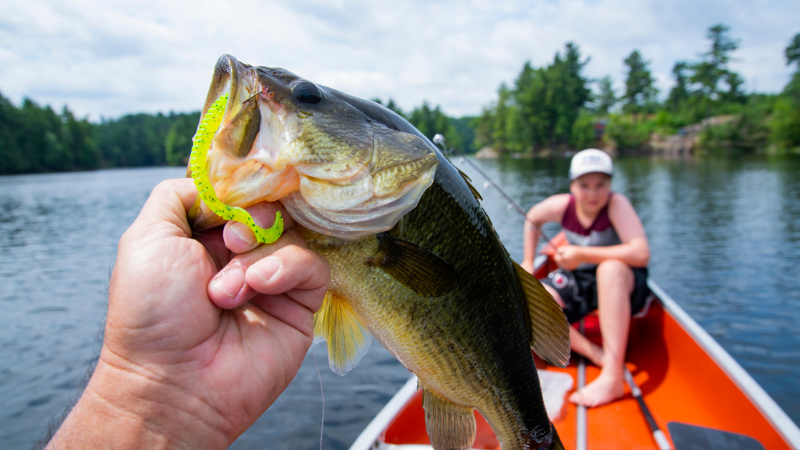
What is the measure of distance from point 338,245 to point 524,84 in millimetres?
94741

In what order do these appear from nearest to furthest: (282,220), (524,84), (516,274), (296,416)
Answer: (282,220), (516,274), (296,416), (524,84)

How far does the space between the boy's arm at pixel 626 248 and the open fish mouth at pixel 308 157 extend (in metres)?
3.41

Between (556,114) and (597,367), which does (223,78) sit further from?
(556,114)

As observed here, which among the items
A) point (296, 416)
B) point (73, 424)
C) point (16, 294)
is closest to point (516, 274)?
point (73, 424)

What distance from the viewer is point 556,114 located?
3009 inches

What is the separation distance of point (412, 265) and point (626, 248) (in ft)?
11.5

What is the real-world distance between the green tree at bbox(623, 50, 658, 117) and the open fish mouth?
96659mm

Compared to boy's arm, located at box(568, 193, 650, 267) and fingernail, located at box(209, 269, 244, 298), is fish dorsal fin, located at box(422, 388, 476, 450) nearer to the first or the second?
fingernail, located at box(209, 269, 244, 298)

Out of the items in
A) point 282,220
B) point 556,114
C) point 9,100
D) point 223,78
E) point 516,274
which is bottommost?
point 516,274

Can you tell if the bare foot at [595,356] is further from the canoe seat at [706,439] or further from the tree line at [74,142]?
the tree line at [74,142]

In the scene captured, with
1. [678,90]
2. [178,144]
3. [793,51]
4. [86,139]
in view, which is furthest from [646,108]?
[86,139]

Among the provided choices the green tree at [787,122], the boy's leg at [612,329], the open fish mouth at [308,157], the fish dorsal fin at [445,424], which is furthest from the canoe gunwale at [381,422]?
the green tree at [787,122]

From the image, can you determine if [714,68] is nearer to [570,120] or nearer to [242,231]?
[570,120]

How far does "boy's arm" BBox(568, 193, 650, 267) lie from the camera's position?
4195 millimetres
